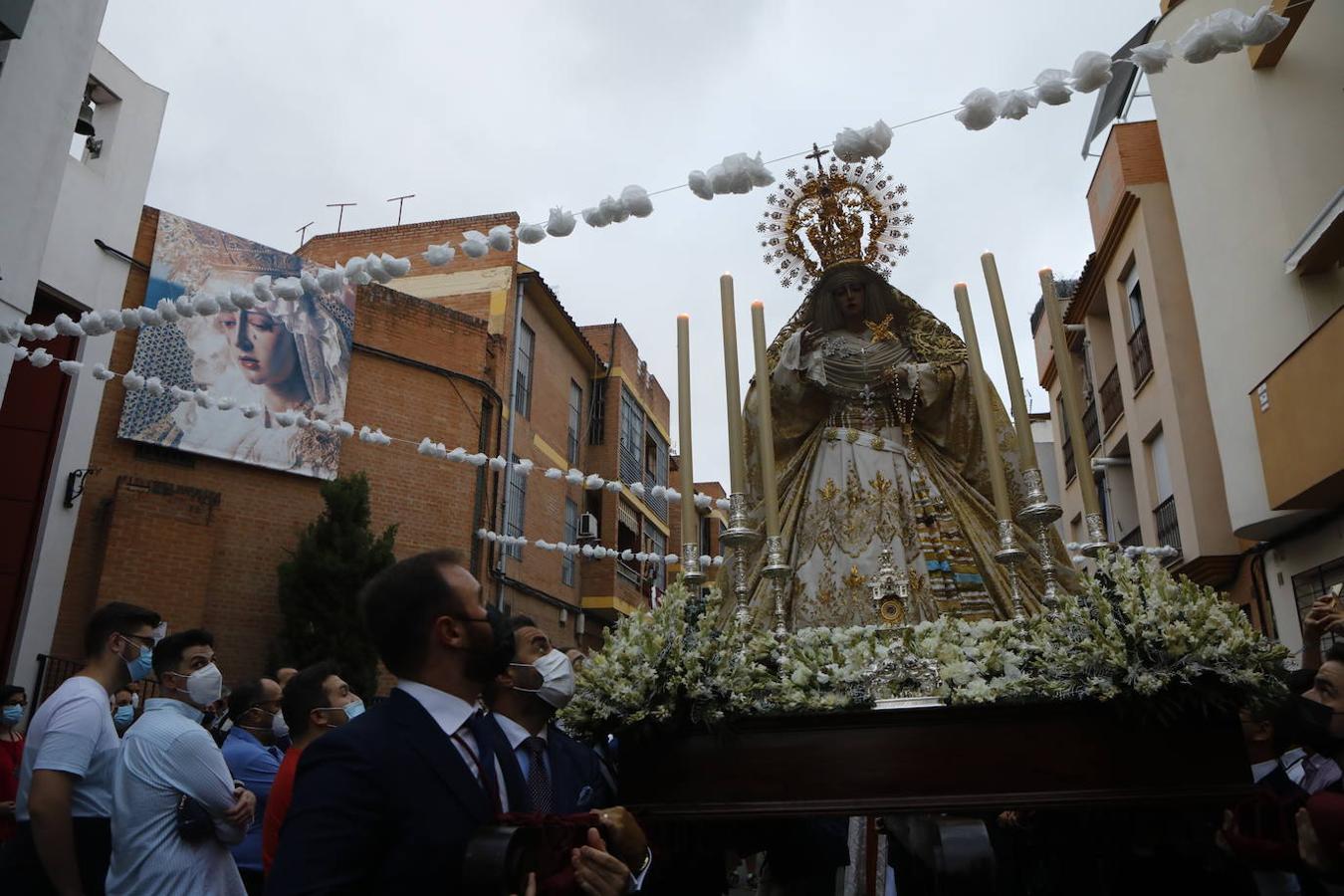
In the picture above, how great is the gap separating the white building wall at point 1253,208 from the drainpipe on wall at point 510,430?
402 inches

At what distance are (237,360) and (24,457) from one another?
2.89m

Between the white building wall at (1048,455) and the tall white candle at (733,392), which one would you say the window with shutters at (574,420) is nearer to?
the white building wall at (1048,455)

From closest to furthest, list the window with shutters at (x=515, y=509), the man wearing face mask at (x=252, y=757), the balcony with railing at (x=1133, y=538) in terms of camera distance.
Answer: the man wearing face mask at (x=252, y=757) < the balcony with railing at (x=1133, y=538) < the window with shutters at (x=515, y=509)

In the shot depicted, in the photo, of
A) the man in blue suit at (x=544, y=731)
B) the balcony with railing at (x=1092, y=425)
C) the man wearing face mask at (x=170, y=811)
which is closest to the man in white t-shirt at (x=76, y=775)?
the man wearing face mask at (x=170, y=811)

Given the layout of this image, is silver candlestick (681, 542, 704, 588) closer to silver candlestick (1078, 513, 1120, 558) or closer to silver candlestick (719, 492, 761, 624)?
silver candlestick (719, 492, 761, 624)

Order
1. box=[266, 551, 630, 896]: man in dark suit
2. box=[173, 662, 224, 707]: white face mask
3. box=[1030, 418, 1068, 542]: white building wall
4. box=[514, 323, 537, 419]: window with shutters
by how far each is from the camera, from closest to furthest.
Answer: box=[266, 551, 630, 896]: man in dark suit
box=[173, 662, 224, 707]: white face mask
box=[514, 323, 537, 419]: window with shutters
box=[1030, 418, 1068, 542]: white building wall

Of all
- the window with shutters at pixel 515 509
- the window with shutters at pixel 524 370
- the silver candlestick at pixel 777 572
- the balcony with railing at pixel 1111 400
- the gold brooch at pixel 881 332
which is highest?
the window with shutters at pixel 524 370

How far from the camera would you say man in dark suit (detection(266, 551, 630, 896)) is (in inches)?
66.7

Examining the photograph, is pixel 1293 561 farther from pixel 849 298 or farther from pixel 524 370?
pixel 524 370

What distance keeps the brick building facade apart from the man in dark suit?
11.1 m

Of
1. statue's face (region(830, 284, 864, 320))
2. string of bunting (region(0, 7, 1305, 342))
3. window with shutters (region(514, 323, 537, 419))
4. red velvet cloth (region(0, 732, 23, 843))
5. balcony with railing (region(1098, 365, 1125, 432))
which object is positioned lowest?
red velvet cloth (region(0, 732, 23, 843))

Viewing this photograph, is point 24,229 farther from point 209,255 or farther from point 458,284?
point 458,284

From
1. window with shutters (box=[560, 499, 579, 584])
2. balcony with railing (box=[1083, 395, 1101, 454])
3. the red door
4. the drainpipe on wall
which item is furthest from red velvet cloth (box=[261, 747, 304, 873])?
balcony with railing (box=[1083, 395, 1101, 454])

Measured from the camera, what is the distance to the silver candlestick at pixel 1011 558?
330 cm
